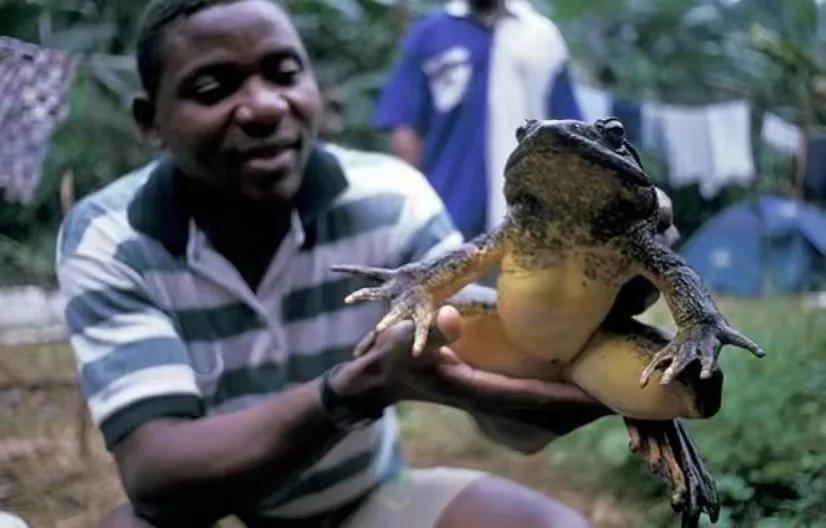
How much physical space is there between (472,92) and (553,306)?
84.9 inches

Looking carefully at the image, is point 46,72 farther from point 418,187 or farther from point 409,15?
point 409,15

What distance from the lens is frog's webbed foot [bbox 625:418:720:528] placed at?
1.30 m

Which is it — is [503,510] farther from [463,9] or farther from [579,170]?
[463,9]

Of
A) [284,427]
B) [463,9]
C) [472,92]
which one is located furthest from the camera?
[463,9]

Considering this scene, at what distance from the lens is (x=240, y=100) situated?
1.73m

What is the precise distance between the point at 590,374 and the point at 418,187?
0.59 metres

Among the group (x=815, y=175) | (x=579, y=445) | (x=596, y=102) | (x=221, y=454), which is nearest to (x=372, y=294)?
(x=221, y=454)

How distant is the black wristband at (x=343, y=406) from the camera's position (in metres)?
1.50

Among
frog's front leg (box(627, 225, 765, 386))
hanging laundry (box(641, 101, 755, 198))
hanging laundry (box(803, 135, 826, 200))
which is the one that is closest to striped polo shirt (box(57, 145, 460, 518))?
frog's front leg (box(627, 225, 765, 386))

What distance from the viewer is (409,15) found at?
525cm

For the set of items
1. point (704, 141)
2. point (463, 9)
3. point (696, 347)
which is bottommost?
point (704, 141)

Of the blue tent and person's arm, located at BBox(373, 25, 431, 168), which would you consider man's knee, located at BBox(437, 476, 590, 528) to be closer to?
person's arm, located at BBox(373, 25, 431, 168)

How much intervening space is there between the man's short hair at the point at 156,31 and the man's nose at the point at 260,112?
0.14 metres

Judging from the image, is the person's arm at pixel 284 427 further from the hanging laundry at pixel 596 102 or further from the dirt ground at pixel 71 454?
the hanging laundry at pixel 596 102
